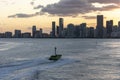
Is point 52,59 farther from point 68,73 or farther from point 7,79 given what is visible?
point 7,79

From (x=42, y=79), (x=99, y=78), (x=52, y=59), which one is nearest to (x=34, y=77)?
(x=42, y=79)

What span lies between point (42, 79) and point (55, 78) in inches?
92.4

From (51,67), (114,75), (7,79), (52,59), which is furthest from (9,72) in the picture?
(52,59)

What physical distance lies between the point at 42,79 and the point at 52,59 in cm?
3008

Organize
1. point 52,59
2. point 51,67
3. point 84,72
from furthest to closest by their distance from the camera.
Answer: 1. point 52,59
2. point 51,67
3. point 84,72

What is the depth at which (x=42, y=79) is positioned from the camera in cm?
5222

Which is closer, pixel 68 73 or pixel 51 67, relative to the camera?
pixel 68 73

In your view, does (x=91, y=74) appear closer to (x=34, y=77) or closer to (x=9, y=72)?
(x=34, y=77)

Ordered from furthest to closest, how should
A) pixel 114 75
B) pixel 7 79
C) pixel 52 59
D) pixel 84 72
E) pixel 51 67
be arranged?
pixel 52 59 < pixel 51 67 < pixel 84 72 < pixel 114 75 < pixel 7 79

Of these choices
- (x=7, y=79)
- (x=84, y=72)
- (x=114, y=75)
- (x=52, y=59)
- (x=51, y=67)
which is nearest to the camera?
(x=7, y=79)

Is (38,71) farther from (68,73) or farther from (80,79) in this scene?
(80,79)

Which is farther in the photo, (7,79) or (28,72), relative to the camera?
(28,72)

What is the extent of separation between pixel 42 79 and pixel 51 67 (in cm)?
1707

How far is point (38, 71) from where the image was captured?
61.6 meters
